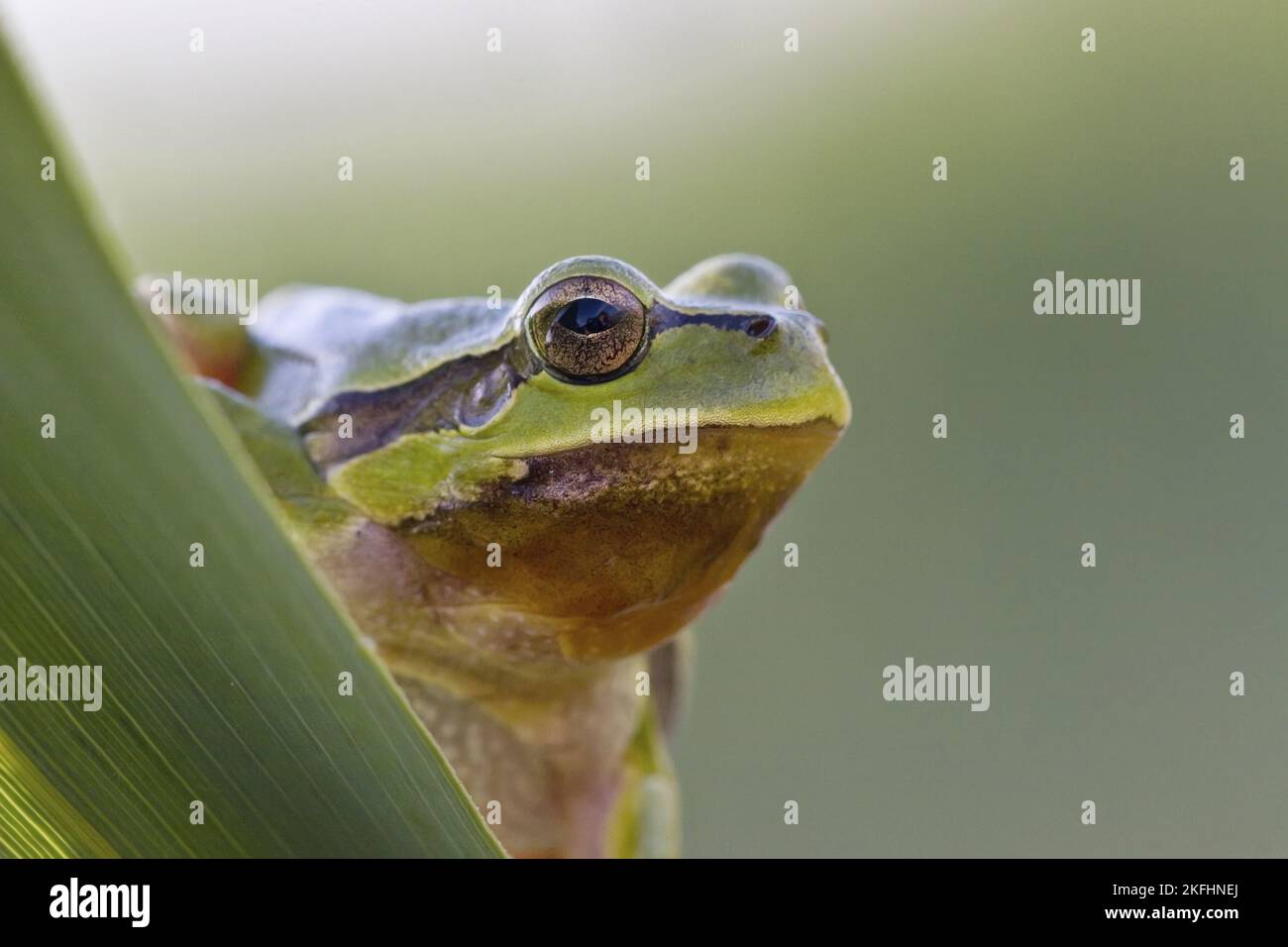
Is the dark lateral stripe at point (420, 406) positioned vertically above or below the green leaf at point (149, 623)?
above

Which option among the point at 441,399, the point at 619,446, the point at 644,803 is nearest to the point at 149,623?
the point at 619,446

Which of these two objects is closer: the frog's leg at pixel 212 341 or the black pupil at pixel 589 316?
the black pupil at pixel 589 316

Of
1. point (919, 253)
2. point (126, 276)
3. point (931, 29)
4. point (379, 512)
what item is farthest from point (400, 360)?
point (931, 29)

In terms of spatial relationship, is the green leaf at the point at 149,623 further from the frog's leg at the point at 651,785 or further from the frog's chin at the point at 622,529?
the frog's leg at the point at 651,785

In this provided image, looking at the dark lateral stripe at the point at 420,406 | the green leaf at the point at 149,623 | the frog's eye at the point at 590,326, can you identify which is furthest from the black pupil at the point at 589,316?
the green leaf at the point at 149,623

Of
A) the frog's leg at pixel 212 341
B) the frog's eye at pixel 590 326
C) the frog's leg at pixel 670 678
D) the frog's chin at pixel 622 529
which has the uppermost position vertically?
→ the frog's leg at pixel 212 341

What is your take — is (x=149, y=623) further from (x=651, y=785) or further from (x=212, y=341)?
(x=651, y=785)

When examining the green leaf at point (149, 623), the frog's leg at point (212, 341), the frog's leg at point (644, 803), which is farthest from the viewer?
the frog's leg at point (644, 803)

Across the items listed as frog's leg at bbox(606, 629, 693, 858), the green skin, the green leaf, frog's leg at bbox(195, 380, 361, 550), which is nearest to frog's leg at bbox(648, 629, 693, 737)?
frog's leg at bbox(606, 629, 693, 858)
